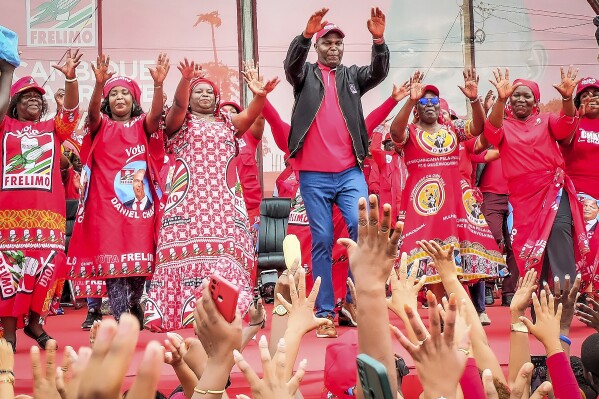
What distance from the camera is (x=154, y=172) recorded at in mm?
5535

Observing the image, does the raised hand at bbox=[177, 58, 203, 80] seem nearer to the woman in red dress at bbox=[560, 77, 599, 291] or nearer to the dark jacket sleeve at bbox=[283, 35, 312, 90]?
the dark jacket sleeve at bbox=[283, 35, 312, 90]

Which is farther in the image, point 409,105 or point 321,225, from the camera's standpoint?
point 409,105

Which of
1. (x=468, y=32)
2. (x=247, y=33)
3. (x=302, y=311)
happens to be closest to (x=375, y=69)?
(x=302, y=311)

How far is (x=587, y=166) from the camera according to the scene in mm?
6172

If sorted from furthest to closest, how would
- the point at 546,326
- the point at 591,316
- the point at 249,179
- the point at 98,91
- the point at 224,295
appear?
the point at 249,179
the point at 98,91
the point at 591,316
the point at 546,326
the point at 224,295

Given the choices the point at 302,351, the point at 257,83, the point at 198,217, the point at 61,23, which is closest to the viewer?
the point at 302,351

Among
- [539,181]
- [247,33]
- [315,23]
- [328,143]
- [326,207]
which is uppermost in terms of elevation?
[247,33]

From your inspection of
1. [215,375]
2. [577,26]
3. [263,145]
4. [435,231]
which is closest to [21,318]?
[435,231]

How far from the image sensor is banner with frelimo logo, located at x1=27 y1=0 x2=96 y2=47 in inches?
399

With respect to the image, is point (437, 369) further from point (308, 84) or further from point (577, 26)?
point (577, 26)

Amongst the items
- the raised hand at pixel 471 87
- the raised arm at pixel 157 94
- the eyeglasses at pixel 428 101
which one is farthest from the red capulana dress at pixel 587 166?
the raised arm at pixel 157 94

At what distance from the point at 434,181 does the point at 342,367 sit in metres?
3.60

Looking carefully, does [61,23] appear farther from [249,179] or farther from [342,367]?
[342,367]

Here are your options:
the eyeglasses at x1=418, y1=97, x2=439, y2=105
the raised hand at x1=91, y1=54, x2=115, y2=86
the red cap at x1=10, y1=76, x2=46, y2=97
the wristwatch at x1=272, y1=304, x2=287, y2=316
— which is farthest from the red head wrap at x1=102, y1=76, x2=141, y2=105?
the wristwatch at x1=272, y1=304, x2=287, y2=316
